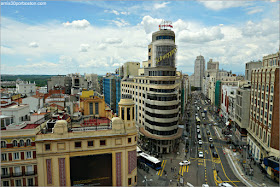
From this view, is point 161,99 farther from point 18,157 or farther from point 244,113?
point 18,157

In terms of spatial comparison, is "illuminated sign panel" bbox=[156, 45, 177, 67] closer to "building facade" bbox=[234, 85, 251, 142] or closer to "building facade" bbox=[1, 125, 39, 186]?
"building facade" bbox=[234, 85, 251, 142]

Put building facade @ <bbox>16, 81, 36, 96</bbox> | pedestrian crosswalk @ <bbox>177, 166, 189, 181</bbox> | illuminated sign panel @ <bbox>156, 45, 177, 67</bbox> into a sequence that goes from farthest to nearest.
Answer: building facade @ <bbox>16, 81, 36, 96</bbox>
illuminated sign panel @ <bbox>156, 45, 177, 67</bbox>
pedestrian crosswalk @ <bbox>177, 166, 189, 181</bbox>

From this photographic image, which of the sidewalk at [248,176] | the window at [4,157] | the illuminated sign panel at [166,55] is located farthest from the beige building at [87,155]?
the illuminated sign panel at [166,55]

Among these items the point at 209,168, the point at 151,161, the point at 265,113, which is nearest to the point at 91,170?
the point at 151,161

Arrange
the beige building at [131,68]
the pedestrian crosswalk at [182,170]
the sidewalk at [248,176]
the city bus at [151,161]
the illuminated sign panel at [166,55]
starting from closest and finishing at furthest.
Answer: the sidewalk at [248,176] < the pedestrian crosswalk at [182,170] < the city bus at [151,161] < the illuminated sign panel at [166,55] < the beige building at [131,68]

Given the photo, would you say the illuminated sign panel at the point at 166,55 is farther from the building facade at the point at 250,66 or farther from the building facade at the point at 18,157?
the building facade at the point at 250,66

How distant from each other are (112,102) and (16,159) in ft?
256

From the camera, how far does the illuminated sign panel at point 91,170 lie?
34.4m

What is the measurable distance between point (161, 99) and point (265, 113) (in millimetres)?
29617

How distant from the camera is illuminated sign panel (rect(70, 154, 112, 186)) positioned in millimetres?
34406

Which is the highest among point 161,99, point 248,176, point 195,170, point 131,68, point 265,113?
point 131,68

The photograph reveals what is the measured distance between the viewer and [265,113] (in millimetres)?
52719

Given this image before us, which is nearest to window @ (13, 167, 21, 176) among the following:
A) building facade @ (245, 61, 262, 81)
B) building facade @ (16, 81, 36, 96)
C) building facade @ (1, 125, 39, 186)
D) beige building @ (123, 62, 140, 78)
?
building facade @ (1, 125, 39, 186)

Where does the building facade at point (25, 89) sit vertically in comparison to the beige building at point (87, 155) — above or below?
above
